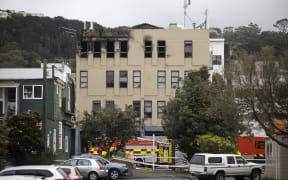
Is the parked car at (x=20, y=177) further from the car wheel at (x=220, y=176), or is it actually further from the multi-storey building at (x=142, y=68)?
the multi-storey building at (x=142, y=68)

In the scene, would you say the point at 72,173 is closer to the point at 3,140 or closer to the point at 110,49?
the point at 3,140

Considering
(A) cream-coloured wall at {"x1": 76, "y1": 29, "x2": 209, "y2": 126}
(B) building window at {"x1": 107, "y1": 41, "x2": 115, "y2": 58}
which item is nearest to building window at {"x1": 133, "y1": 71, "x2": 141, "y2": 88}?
(A) cream-coloured wall at {"x1": 76, "y1": 29, "x2": 209, "y2": 126}

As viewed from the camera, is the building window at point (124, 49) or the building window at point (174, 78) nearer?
the building window at point (174, 78)

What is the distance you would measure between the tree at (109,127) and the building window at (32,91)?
4553 millimetres

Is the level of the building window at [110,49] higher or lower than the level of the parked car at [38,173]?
higher

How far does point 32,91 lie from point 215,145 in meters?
Answer: 16.0

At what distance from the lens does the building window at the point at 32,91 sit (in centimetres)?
4509

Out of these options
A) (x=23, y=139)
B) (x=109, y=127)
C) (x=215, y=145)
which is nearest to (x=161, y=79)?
(x=109, y=127)

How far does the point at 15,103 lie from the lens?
4497 cm

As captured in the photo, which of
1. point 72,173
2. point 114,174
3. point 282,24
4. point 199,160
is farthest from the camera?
point 282,24

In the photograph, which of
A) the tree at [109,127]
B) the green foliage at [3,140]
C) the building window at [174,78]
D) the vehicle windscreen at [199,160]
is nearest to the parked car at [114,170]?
the vehicle windscreen at [199,160]

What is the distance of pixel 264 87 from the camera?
83.7 ft

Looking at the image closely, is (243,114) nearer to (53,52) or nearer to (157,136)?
(157,136)

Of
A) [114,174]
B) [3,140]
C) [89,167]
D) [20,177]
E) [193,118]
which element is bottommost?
[114,174]
